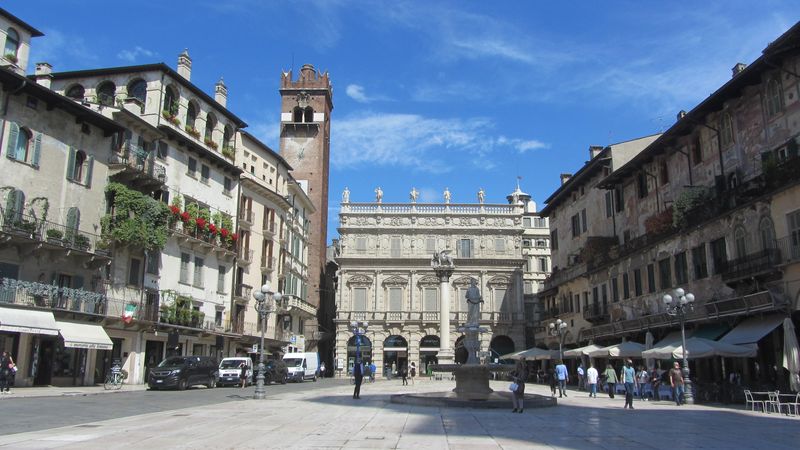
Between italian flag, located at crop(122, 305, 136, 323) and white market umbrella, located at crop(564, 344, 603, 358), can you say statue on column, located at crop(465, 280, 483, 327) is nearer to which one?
white market umbrella, located at crop(564, 344, 603, 358)

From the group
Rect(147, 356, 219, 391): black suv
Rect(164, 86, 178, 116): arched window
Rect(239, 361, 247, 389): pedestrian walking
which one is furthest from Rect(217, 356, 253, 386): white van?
Rect(164, 86, 178, 116): arched window

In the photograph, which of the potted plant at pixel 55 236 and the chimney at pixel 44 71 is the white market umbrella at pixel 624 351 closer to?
the potted plant at pixel 55 236

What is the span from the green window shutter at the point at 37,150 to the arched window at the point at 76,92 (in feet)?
32.8

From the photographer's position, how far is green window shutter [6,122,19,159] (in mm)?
28969

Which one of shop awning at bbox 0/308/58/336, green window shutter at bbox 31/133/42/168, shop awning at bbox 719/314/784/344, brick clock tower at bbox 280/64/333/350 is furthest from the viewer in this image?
brick clock tower at bbox 280/64/333/350

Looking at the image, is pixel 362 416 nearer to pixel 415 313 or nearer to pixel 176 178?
pixel 176 178

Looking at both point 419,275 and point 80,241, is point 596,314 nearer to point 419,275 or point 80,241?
point 419,275

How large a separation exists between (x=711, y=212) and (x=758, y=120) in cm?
447

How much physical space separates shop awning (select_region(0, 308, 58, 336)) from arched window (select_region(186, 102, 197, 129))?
57.1ft

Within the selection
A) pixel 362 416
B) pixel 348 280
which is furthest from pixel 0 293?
pixel 348 280

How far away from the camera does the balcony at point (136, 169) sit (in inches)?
1394

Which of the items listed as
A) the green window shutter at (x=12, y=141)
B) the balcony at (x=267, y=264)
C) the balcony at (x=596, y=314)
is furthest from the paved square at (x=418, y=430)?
the balcony at (x=267, y=264)

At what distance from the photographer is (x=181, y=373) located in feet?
104

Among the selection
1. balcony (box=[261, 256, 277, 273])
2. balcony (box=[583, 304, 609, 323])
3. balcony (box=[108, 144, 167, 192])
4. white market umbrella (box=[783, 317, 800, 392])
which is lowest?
white market umbrella (box=[783, 317, 800, 392])
